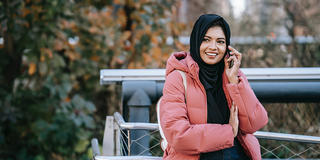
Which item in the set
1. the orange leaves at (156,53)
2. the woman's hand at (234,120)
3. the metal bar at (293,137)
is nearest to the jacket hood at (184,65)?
the woman's hand at (234,120)

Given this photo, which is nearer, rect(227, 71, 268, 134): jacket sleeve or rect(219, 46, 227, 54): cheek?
rect(227, 71, 268, 134): jacket sleeve

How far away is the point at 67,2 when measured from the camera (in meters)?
4.15

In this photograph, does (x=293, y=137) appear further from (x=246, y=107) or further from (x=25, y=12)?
(x=25, y=12)

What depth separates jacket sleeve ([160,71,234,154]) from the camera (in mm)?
1703

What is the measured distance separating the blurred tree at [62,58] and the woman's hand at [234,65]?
8.29 feet

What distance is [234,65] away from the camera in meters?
1.84

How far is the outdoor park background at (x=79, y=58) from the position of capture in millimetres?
4094

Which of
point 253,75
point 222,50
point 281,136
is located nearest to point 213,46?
point 222,50

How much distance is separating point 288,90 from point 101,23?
8.75 feet

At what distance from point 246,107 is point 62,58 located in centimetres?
319

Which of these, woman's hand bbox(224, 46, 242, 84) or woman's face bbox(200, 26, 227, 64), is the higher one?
woman's face bbox(200, 26, 227, 64)

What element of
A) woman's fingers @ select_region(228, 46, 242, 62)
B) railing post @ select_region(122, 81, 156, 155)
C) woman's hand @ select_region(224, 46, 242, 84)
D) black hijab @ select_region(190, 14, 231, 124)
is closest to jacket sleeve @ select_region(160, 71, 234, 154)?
black hijab @ select_region(190, 14, 231, 124)

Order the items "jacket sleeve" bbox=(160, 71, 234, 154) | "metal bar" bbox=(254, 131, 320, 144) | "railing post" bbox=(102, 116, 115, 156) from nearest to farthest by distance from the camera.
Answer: "jacket sleeve" bbox=(160, 71, 234, 154)
"metal bar" bbox=(254, 131, 320, 144)
"railing post" bbox=(102, 116, 115, 156)

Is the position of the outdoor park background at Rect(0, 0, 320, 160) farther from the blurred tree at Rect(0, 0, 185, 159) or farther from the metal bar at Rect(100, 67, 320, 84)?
the metal bar at Rect(100, 67, 320, 84)
